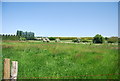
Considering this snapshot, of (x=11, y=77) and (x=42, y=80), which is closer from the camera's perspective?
(x=11, y=77)

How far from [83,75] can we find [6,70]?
376cm

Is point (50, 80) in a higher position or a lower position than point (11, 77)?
lower

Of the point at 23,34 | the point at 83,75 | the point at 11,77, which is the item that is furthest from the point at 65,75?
the point at 23,34

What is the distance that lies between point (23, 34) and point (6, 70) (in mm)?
42316

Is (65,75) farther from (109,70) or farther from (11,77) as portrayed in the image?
(11,77)

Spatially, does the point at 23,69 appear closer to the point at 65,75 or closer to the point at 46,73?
the point at 46,73

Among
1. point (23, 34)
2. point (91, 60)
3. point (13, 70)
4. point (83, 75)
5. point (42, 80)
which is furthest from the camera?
point (23, 34)

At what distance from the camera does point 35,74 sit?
773 centimetres

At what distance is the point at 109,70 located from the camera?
857 cm

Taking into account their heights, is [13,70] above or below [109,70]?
above

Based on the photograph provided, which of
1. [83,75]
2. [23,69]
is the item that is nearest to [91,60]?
[83,75]

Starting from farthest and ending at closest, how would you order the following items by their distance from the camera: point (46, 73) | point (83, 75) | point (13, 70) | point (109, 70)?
point (109, 70) < point (46, 73) < point (83, 75) < point (13, 70)

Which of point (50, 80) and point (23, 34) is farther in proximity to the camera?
point (23, 34)

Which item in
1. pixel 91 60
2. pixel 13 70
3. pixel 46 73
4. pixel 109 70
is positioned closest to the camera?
pixel 13 70
